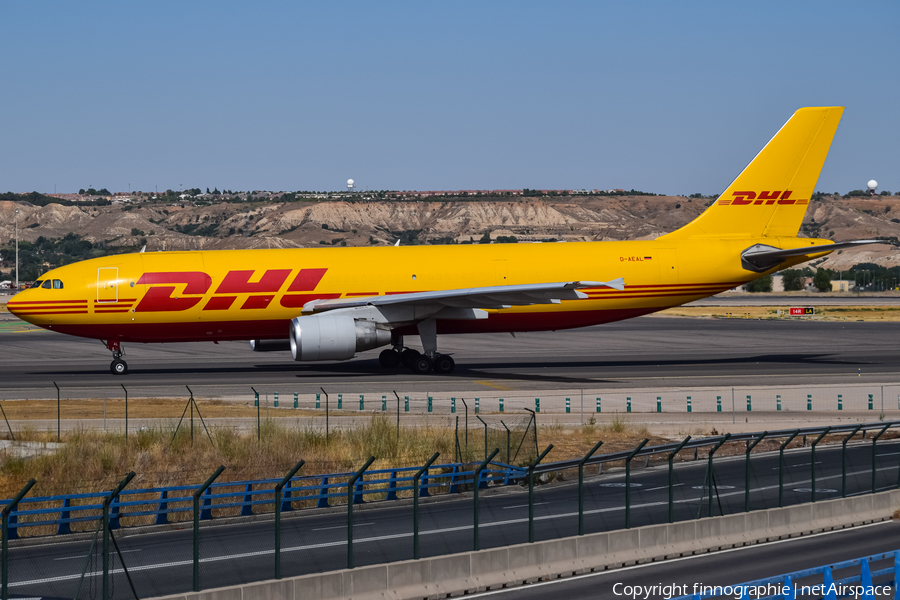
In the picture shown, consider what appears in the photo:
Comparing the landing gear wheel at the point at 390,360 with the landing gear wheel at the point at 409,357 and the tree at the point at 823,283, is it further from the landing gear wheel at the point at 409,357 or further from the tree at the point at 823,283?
the tree at the point at 823,283

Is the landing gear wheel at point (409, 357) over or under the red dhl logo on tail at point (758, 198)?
under

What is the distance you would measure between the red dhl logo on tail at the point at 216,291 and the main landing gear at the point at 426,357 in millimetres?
5048

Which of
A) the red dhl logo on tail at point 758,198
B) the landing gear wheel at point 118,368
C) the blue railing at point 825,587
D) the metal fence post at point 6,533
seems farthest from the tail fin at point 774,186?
the metal fence post at point 6,533

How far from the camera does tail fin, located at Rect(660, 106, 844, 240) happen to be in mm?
47594

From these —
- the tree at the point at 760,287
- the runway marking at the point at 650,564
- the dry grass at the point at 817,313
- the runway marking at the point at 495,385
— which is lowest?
the runway marking at the point at 650,564

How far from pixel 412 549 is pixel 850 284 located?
536 ft

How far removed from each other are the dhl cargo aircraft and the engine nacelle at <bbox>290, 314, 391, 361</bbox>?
0.16 ft

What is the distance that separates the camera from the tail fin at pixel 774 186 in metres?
47.6

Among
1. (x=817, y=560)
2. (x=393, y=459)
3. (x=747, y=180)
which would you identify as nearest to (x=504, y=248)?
(x=747, y=180)

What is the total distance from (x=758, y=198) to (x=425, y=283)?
16307 millimetres

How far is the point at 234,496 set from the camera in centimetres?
2123

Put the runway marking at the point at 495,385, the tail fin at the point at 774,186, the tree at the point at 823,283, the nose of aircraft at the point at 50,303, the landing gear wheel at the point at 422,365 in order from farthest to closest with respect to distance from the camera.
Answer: the tree at the point at 823,283 < the tail fin at the point at 774,186 < the landing gear wheel at the point at 422,365 < the nose of aircraft at the point at 50,303 < the runway marking at the point at 495,385

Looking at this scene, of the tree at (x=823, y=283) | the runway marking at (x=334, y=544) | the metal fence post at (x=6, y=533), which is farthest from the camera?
the tree at (x=823, y=283)

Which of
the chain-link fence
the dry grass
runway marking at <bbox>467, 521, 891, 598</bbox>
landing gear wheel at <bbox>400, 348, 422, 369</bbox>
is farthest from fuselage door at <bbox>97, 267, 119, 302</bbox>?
the dry grass
